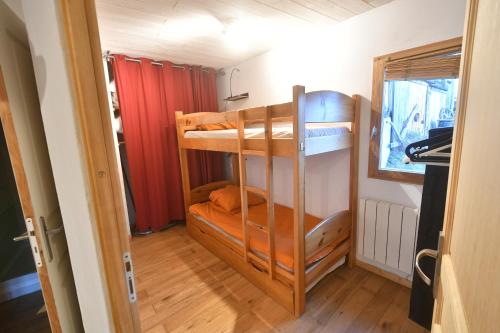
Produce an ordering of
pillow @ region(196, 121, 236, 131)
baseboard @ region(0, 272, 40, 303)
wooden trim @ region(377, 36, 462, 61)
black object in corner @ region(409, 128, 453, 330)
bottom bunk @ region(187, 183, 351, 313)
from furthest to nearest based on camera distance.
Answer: pillow @ region(196, 121, 236, 131), baseboard @ region(0, 272, 40, 303), bottom bunk @ region(187, 183, 351, 313), wooden trim @ region(377, 36, 462, 61), black object in corner @ region(409, 128, 453, 330)

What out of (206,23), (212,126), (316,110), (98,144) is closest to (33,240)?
(98,144)

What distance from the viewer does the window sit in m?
1.62

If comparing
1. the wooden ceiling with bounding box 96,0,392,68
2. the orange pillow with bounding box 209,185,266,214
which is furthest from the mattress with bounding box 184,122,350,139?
the wooden ceiling with bounding box 96,0,392,68

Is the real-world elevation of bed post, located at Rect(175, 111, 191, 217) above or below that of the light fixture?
below

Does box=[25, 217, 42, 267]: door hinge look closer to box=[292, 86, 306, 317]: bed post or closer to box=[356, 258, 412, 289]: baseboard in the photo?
box=[292, 86, 306, 317]: bed post

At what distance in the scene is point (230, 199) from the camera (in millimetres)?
2830

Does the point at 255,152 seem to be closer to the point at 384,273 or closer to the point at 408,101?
the point at 408,101

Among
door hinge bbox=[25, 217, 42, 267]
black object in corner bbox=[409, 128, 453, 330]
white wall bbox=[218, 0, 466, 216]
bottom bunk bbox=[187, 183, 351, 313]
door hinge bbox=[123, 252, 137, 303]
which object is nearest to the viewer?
door hinge bbox=[123, 252, 137, 303]

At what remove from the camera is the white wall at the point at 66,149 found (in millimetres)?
608

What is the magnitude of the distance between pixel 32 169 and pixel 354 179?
225 cm

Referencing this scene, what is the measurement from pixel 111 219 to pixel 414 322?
81.2 inches

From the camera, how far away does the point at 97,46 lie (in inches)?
23.3

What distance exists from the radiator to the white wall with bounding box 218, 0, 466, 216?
0.10m

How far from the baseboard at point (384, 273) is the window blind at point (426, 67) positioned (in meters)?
1.68
